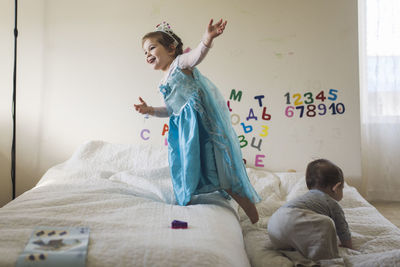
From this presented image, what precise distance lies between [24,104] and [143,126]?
0.80 m

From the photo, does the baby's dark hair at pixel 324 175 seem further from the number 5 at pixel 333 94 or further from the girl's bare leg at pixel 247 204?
the number 5 at pixel 333 94

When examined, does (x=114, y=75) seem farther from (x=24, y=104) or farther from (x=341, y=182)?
(x=341, y=182)

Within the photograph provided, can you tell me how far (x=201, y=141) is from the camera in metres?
1.68

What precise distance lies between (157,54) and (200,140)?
1.44 feet

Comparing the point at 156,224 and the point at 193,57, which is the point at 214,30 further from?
the point at 156,224

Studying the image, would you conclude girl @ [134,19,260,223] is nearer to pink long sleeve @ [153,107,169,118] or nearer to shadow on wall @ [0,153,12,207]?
pink long sleeve @ [153,107,169,118]

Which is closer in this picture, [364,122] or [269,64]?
[269,64]

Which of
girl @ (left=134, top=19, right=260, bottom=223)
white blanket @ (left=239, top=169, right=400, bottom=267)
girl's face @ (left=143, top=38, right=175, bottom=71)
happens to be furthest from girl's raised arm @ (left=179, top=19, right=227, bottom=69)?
white blanket @ (left=239, top=169, right=400, bottom=267)

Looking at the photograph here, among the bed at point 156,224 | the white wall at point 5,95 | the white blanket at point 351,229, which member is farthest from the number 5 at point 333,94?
the white wall at point 5,95

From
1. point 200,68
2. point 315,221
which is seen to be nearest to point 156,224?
point 315,221

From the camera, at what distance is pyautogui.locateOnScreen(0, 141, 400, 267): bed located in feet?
Answer: 3.41

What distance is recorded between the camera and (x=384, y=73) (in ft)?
9.59

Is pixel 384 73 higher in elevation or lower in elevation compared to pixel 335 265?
higher

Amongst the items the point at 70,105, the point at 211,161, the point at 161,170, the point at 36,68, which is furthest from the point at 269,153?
the point at 36,68
